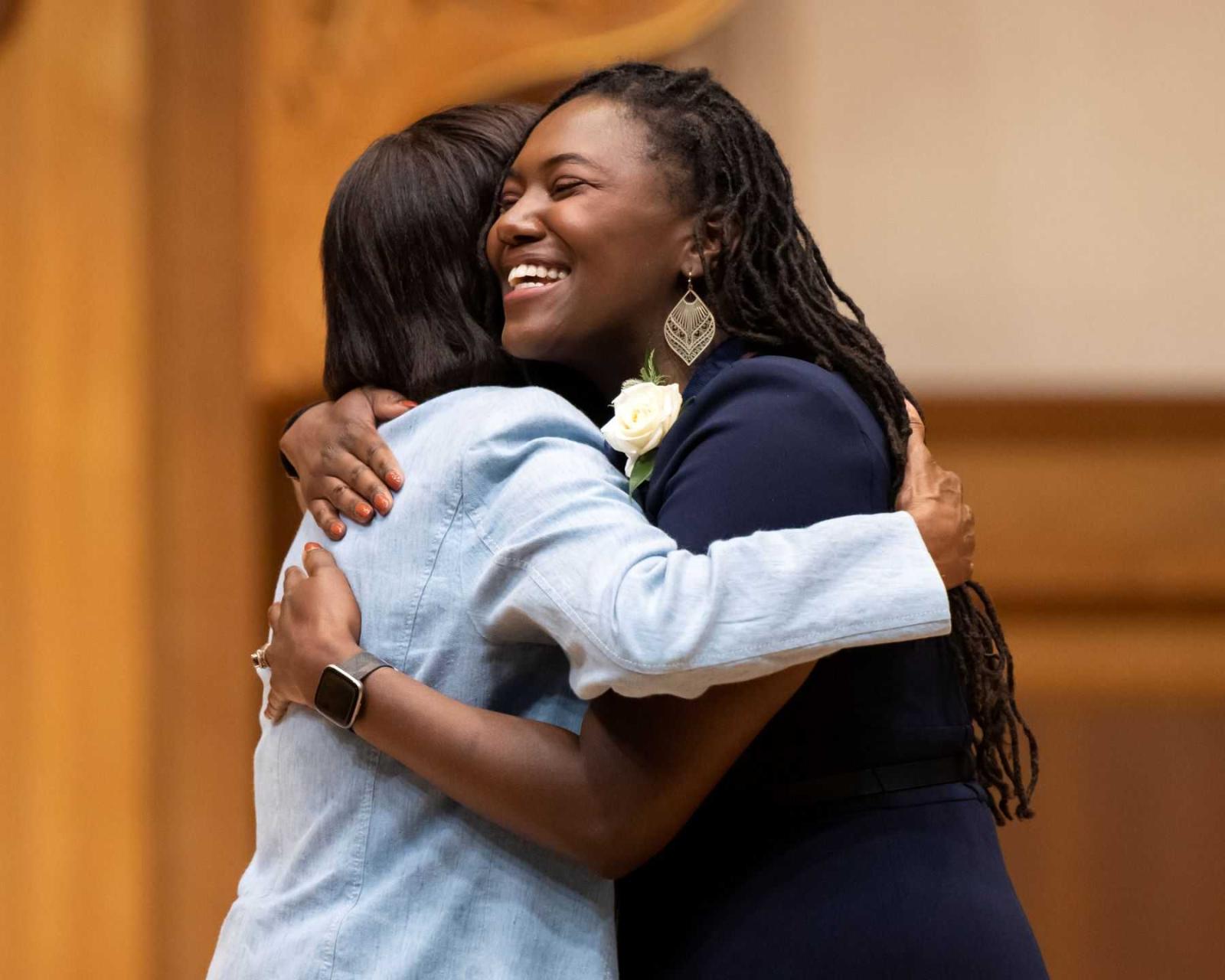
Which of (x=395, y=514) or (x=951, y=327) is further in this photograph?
(x=951, y=327)

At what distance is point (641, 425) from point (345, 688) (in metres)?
0.33

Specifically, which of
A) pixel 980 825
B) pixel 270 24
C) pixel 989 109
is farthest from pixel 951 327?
pixel 980 825

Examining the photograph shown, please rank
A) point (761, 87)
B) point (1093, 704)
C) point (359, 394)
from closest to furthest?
point (359, 394) → point (1093, 704) → point (761, 87)

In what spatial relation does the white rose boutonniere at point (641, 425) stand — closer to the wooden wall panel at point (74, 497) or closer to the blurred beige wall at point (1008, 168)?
the blurred beige wall at point (1008, 168)

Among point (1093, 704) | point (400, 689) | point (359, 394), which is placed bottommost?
point (1093, 704)

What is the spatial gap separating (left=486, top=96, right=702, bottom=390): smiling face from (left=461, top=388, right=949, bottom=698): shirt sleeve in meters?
0.29

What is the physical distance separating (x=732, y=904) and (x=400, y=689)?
0.31m

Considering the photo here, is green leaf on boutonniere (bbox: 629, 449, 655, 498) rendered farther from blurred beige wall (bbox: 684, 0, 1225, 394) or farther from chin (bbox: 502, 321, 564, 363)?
blurred beige wall (bbox: 684, 0, 1225, 394)

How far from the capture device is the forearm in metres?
1.16

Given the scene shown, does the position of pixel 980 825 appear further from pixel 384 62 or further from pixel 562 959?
pixel 384 62

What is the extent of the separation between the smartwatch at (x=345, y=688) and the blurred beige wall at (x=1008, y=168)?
197 cm

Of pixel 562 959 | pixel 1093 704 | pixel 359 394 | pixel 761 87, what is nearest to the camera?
pixel 562 959

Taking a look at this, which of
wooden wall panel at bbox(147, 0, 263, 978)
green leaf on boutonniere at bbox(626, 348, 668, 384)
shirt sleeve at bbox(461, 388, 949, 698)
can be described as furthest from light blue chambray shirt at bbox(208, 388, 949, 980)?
wooden wall panel at bbox(147, 0, 263, 978)

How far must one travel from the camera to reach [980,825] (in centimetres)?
126
